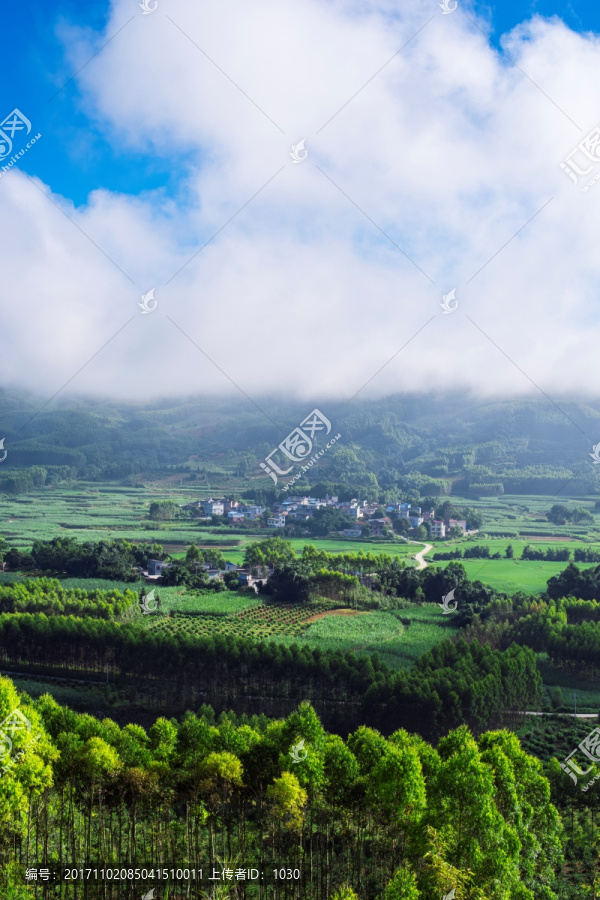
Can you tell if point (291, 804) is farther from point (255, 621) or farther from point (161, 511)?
point (161, 511)

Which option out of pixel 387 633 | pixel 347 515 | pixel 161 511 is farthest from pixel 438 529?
pixel 387 633

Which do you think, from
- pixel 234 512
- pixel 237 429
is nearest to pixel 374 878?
pixel 234 512

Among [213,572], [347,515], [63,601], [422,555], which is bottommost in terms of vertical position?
[63,601]

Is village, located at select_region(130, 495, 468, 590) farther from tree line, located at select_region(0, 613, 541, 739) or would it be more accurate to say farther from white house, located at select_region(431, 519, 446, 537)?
tree line, located at select_region(0, 613, 541, 739)

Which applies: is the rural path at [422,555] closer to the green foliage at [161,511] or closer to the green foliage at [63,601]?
the green foliage at [63,601]

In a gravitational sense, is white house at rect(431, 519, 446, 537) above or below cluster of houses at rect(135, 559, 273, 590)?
above

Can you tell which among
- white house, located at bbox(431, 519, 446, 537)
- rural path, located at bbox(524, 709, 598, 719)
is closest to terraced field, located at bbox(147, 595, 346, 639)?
rural path, located at bbox(524, 709, 598, 719)

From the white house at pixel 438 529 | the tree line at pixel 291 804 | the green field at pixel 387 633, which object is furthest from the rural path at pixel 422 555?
the tree line at pixel 291 804

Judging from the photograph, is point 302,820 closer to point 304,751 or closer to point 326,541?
point 304,751
